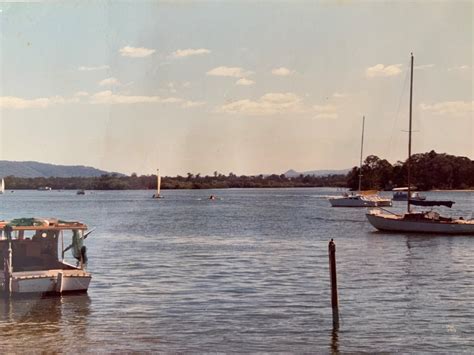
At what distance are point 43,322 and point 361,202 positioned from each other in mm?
130104

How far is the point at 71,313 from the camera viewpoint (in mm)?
38469

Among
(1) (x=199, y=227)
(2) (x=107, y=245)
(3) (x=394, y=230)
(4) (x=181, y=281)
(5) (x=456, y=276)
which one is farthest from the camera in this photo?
(1) (x=199, y=227)

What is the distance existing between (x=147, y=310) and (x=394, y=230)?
50.3 meters

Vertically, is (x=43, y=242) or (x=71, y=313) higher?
(x=43, y=242)

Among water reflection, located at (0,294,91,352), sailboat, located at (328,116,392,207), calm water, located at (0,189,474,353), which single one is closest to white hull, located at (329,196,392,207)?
sailboat, located at (328,116,392,207)

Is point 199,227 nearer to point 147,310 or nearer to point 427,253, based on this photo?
point 427,253

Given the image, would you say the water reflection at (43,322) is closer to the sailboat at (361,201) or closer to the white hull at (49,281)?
the white hull at (49,281)

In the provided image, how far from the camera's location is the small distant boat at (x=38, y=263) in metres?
39.9

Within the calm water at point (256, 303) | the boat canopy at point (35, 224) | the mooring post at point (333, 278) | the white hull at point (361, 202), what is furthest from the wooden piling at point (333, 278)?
the white hull at point (361, 202)

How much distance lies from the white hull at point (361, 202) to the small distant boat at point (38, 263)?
11892 centimetres

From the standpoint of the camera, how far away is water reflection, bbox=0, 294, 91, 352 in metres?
32.6

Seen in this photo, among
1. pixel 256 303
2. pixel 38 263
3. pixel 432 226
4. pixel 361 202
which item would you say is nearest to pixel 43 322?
pixel 38 263

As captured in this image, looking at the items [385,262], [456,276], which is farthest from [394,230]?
[456,276]

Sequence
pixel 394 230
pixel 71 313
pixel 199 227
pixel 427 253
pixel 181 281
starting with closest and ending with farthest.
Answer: pixel 71 313 < pixel 181 281 < pixel 427 253 < pixel 394 230 < pixel 199 227
